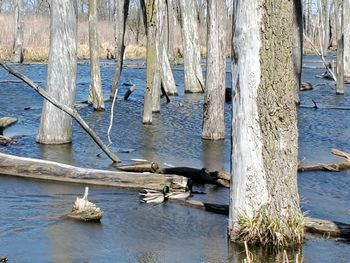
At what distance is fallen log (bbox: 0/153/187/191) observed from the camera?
936 centimetres

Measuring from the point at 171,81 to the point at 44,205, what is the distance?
16.8 m

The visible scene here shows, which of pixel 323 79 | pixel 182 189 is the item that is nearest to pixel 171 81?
pixel 323 79

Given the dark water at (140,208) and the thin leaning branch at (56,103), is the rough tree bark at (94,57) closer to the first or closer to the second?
the dark water at (140,208)

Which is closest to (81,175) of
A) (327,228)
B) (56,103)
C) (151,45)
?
(56,103)

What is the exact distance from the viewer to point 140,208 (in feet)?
28.8

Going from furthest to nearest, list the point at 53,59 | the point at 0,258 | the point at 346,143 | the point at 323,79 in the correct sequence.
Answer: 1. the point at 323,79
2. the point at 346,143
3. the point at 53,59
4. the point at 0,258

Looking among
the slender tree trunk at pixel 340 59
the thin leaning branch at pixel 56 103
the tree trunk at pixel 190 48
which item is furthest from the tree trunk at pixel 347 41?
the thin leaning branch at pixel 56 103

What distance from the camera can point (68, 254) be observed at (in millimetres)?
6852

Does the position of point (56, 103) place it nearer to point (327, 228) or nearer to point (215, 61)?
point (215, 61)

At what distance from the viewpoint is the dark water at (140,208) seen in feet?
22.9

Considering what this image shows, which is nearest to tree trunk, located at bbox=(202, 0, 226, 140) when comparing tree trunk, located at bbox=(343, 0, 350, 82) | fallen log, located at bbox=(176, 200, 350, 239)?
fallen log, located at bbox=(176, 200, 350, 239)

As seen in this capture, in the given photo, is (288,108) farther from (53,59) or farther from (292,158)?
(53,59)

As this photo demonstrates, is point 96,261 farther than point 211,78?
No

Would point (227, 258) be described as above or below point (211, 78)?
below
